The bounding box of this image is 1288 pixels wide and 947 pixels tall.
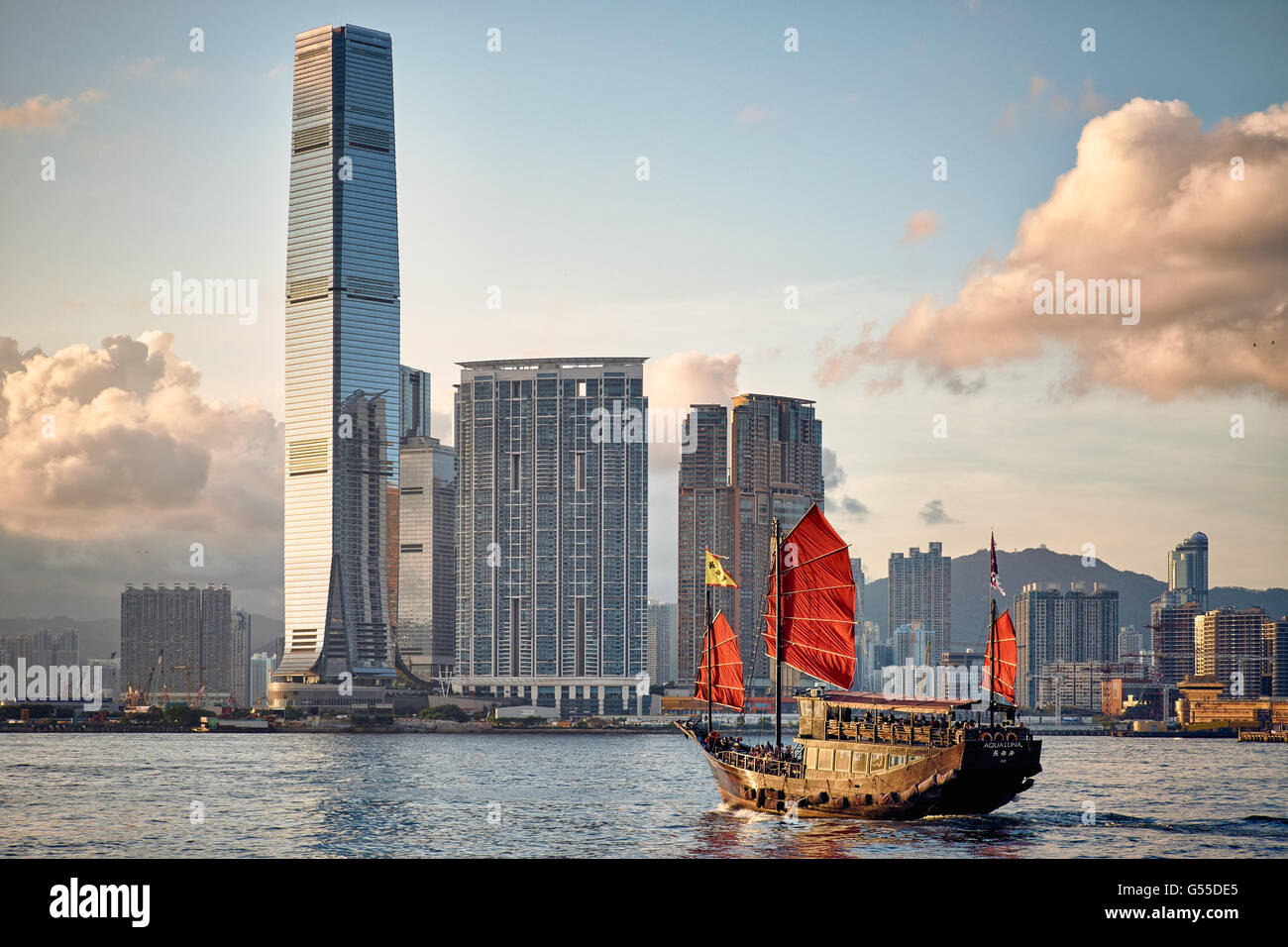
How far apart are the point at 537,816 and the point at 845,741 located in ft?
62.7

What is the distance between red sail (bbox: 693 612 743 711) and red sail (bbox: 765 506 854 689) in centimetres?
1338

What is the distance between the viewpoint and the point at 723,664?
318 ft

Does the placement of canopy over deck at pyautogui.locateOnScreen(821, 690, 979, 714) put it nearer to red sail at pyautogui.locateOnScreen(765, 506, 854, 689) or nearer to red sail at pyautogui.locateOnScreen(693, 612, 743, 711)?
red sail at pyautogui.locateOnScreen(765, 506, 854, 689)

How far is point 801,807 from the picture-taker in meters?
73.8

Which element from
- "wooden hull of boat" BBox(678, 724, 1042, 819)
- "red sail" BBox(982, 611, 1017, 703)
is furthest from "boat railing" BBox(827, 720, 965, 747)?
"red sail" BBox(982, 611, 1017, 703)

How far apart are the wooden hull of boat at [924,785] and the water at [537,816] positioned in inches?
36.5

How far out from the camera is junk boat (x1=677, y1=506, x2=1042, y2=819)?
69.2 metres

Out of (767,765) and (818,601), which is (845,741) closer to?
(767,765)

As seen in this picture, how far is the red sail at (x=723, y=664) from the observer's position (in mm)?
94812

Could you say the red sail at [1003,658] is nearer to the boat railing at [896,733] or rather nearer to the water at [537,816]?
the water at [537,816]
